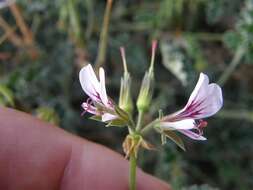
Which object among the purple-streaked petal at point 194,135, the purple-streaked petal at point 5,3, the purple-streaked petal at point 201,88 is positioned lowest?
the purple-streaked petal at point 194,135

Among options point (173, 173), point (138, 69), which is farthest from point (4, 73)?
point (173, 173)

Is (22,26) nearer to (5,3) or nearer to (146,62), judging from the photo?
(5,3)

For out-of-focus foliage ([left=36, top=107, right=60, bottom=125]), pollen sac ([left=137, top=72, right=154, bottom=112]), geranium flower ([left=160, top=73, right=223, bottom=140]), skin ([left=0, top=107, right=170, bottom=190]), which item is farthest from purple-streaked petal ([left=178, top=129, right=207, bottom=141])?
out-of-focus foliage ([left=36, top=107, right=60, bottom=125])

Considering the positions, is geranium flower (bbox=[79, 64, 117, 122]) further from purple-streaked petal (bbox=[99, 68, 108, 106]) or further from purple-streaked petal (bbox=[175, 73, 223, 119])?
purple-streaked petal (bbox=[175, 73, 223, 119])

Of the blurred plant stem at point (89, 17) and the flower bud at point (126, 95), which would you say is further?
the blurred plant stem at point (89, 17)

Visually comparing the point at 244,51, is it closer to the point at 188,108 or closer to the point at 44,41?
the point at 188,108

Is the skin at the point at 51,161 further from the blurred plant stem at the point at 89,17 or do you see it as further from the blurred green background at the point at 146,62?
the blurred plant stem at the point at 89,17

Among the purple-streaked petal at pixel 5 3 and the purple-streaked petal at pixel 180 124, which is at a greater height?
the purple-streaked petal at pixel 5 3

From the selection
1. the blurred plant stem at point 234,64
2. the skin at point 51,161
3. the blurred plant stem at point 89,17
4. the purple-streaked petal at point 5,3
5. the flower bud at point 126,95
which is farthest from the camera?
the blurred plant stem at point 89,17

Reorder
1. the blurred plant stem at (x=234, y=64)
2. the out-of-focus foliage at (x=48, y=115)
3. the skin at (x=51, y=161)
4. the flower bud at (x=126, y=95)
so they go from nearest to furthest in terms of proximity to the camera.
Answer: the flower bud at (x=126, y=95)
the skin at (x=51, y=161)
the out-of-focus foliage at (x=48, y=115)
the blurred plant stem at (x=234, y=64)

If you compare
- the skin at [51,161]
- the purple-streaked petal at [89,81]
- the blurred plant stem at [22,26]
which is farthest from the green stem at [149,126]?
the blurred plant stem at [22,26]
